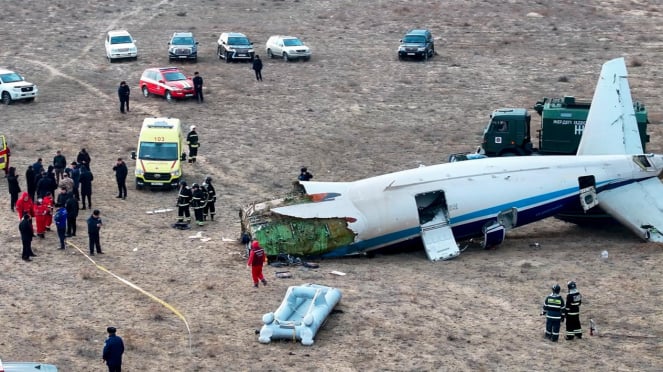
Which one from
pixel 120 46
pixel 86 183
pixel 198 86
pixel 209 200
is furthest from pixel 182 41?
pixel 209 200

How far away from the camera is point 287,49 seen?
197 feet

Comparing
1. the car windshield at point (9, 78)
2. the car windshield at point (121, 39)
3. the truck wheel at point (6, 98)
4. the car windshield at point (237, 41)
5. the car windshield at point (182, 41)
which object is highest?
the car windshield at point (237, 41)

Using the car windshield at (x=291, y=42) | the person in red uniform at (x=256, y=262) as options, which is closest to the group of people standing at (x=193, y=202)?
the person in red uniform at (x=256, y=262)

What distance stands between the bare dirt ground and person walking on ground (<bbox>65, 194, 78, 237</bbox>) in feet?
2.81

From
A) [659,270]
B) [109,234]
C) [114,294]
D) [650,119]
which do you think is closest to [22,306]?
[114,294]

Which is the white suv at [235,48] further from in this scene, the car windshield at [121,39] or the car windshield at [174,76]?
the car windshield at [174,76]

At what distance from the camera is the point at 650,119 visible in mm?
48500

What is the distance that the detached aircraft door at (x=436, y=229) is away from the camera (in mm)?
32000

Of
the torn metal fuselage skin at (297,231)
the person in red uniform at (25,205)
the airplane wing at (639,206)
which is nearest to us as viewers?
the torn metal fuselage skin at (297,231)

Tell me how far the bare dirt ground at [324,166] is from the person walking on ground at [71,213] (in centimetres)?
86

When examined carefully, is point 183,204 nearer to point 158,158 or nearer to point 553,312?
point 158,158

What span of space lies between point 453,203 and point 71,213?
11818mm

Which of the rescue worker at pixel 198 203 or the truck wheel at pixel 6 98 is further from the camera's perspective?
the truck wheel at pixel 6 98

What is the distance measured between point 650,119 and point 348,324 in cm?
2696
